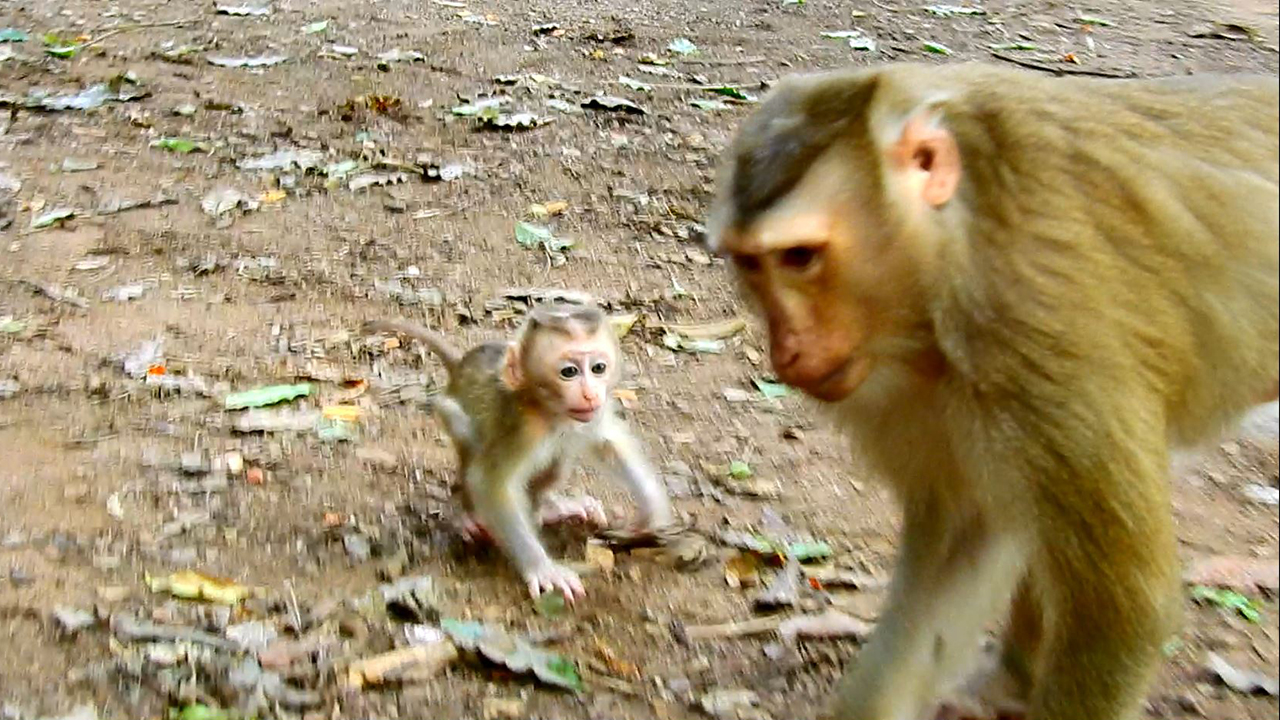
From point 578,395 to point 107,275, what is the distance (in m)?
2.93

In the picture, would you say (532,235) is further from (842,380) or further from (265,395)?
(842,380)

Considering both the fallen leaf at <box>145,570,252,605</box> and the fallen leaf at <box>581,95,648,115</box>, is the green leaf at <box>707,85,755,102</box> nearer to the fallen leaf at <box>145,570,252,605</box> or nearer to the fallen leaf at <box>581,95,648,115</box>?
the fallen leaf at <box>581,95,648,115</box>

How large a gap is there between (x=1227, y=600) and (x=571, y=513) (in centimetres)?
187

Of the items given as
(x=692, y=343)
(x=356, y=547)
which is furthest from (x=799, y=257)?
(x=692, y=343)

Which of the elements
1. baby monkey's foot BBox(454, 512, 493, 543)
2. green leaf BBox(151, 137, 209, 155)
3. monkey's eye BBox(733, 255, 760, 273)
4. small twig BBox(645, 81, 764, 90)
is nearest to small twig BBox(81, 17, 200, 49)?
green leaf BBox(151, 137, 209, 155)

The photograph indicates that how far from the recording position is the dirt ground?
3.45m

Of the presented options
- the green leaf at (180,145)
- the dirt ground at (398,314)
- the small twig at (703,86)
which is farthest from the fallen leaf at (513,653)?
the small twig at (703,86)

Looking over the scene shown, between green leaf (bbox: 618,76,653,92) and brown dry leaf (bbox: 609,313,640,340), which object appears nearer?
brown dry leaf (bbox: 609,313,640,340)

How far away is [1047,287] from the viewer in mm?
2453

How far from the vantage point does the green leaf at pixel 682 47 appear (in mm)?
8672

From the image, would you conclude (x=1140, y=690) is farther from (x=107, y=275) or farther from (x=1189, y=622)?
(x=107, y=275)


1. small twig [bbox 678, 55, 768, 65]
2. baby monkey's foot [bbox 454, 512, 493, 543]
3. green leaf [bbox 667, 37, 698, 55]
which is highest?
baby monkey's foot [bbox 454, 512, 493, 543]

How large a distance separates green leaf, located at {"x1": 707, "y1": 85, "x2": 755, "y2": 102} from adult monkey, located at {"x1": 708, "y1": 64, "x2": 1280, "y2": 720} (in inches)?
195

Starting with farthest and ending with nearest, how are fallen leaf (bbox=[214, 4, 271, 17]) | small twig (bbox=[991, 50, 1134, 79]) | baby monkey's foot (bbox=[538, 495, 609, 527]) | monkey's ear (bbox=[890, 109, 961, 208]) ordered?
1. fallen leaf (bbox=[214, 4, 271, 17])
2. small twig (bbox=[991, 50, 1134, 79])
3. baby monkey's foot (bbox=[538, 495, 609, 527])
4. monkey's ear (bbox=[890, 109, 961, 208])
